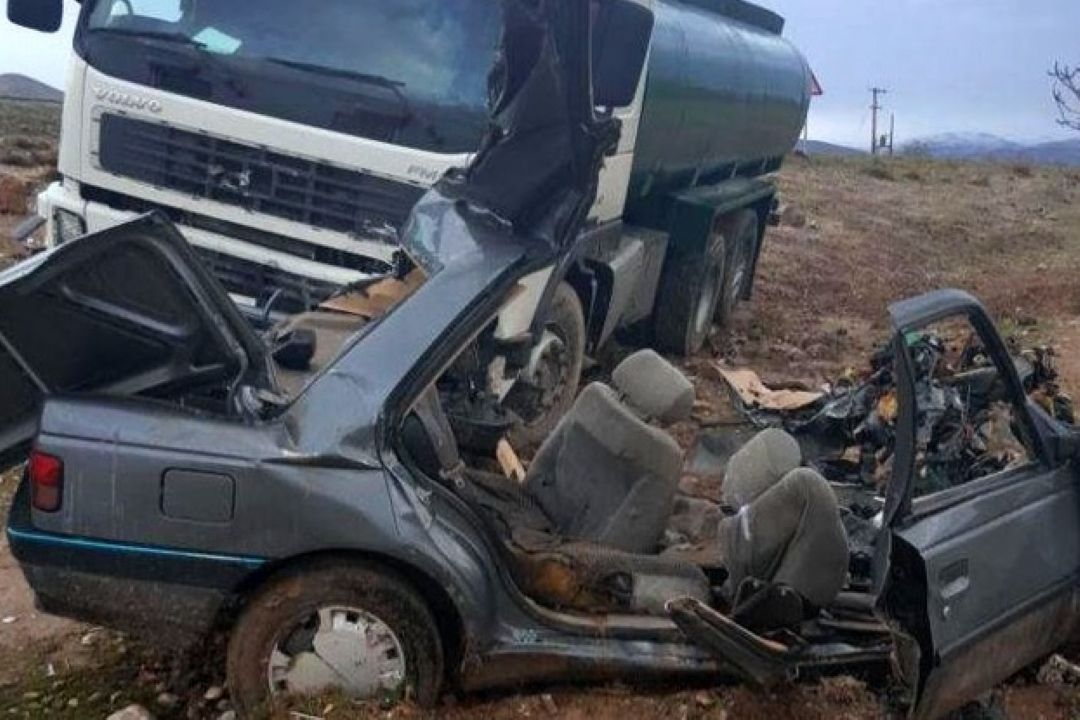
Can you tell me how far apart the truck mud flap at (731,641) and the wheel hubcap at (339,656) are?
83cm

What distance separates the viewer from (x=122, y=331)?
380cm

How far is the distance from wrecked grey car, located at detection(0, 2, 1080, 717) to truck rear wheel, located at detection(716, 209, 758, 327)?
22.1 ft

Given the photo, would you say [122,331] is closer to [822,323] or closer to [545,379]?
[545,379]

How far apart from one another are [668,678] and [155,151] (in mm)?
3919

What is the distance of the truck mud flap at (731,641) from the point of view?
3568 mm

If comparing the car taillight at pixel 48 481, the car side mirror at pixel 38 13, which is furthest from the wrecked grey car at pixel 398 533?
the car side mirror at pixel 38 13

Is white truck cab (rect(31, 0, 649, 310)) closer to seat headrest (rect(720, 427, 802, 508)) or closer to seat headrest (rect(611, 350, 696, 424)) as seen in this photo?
seat headrest (rect(611, 350, 696, 424))

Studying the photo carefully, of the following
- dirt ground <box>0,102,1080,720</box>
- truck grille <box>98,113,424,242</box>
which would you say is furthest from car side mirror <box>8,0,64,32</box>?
dirt ground <box>0,102,1080,720</box>

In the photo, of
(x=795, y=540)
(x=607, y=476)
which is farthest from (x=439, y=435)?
(x=795, y=540)

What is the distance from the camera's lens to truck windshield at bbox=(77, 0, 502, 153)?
19.3 feet

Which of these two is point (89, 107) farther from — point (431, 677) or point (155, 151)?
point (431, 677)

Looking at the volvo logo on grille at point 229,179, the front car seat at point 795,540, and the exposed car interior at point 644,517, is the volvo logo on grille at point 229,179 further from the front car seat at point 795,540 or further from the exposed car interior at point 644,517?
the front car seat at point 795,540

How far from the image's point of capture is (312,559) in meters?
3.47

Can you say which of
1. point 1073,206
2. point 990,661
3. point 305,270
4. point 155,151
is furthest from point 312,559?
point 1073,206
